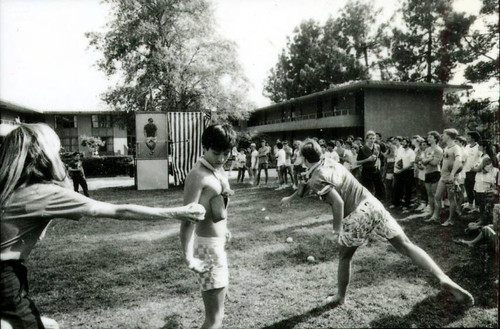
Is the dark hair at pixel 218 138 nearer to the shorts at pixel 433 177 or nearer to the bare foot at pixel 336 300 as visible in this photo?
the bare foot at pixel 336 300

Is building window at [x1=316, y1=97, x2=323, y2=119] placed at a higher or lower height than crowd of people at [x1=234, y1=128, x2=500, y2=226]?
higher

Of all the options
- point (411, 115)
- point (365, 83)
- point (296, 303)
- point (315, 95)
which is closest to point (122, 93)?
point (315, 95)

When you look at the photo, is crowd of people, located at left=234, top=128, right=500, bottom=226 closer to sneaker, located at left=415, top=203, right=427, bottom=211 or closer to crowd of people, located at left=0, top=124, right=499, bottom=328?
sneaker, located at left=415, top=203, right=427, bottom=211

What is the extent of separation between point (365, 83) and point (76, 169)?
17.9 m

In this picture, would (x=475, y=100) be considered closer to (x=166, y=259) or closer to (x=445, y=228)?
(x=445, y=228)

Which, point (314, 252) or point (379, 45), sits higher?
point (379, 45)

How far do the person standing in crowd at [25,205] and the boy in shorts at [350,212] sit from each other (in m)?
2.22

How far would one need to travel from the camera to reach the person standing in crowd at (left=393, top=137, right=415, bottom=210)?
9250 millimetres

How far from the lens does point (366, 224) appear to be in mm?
Result: 3734

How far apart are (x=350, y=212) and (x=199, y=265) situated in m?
1.84

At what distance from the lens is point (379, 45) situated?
39.8 m

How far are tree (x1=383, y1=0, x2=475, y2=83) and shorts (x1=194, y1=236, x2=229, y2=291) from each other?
Answer: 2795 cm

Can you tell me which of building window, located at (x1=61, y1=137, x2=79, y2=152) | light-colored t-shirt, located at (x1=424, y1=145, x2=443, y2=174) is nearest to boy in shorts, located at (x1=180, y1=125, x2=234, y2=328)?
light-colored t-shirt, located at (x1=424, y1=145, x2=443, y2=174)

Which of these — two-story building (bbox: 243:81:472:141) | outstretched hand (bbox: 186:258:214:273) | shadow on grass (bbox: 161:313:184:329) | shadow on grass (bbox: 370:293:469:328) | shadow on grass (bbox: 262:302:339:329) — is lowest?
shadow on grass (bbox: 161:313:184:329)
